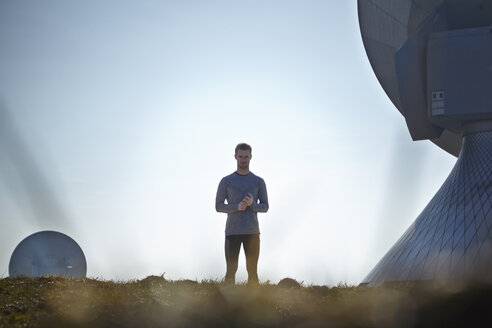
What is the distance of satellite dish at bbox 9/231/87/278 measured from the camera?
38094 mm

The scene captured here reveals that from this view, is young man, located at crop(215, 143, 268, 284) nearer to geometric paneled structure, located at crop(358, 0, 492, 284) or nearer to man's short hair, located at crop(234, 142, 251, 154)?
man's short hair, located at crop(234, 142, 251, 154)

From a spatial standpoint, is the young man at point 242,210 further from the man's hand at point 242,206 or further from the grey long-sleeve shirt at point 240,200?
the man's hand at point 242,206

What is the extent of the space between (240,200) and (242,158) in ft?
2.30

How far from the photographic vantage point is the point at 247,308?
735 cm

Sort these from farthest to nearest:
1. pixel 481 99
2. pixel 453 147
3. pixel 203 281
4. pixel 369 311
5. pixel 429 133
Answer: pixel 453 147, pixel 429 133, pixel 481 99, pixel 203 281, pixel 369 311

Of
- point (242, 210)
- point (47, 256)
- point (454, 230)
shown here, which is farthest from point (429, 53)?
point (47, 256)

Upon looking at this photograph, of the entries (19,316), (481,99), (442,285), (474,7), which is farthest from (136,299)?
(474,7)

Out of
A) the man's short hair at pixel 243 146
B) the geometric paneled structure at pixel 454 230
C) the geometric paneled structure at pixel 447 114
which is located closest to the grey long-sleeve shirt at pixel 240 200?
the man's short hair at pixel 243 146

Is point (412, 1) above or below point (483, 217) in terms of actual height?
above

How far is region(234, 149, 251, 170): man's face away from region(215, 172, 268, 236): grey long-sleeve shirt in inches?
7.8

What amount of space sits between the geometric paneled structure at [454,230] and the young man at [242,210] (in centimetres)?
1624

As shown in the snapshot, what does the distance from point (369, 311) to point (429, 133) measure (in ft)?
77.5

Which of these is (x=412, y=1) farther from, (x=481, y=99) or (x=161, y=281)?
(x=161, y=281)

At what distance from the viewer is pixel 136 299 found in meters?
7.59
